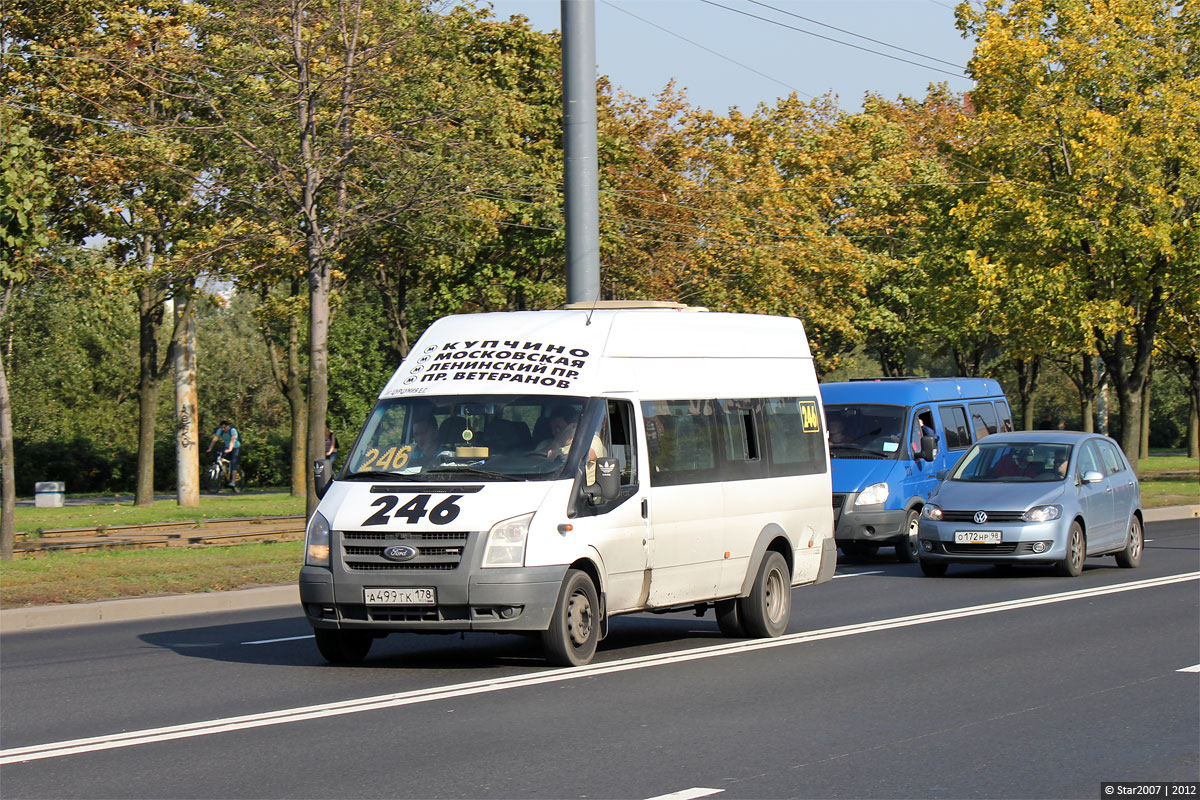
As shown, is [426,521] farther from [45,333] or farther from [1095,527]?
[45,333]

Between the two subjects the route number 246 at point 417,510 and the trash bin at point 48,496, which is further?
the trash bin at point 48,496

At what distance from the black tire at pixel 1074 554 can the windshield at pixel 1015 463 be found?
71 centimetres

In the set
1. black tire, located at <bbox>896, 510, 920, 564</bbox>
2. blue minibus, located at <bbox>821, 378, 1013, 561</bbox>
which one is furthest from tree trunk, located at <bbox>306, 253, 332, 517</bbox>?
black tire, located at <bbox>896, 510, 920, 564</bbox>

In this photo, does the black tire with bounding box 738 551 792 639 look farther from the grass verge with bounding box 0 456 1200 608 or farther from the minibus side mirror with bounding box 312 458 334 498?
the grass verge with bounding box 0 456 1200 608

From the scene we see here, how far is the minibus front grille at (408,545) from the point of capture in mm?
9938

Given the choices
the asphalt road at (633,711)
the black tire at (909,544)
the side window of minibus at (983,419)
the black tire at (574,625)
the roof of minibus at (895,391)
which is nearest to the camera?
the asphalt road at (633,711)

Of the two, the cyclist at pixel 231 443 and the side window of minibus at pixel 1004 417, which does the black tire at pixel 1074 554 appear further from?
the cyclist at pixel 231 443

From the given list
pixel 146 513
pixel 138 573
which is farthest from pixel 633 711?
pixel 146 513

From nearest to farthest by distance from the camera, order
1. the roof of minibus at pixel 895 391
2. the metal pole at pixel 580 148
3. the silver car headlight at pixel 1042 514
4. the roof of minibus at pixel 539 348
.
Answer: the roof of minibus at pixel 539 348 < the silver car headlight at pixel 1042 514 < the metal pole at pixel 580 148 < the roof of minibus at pixel 895 391

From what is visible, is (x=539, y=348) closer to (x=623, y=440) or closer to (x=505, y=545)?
(x=623, y=440)

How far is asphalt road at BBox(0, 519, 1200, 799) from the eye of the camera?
6949mm

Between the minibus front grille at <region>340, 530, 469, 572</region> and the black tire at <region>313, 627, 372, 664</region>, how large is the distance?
78cm

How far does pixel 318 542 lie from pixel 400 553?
683mm

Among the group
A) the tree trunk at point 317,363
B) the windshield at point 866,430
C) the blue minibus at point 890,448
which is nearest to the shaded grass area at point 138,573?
the tree trunk at point 317,363
